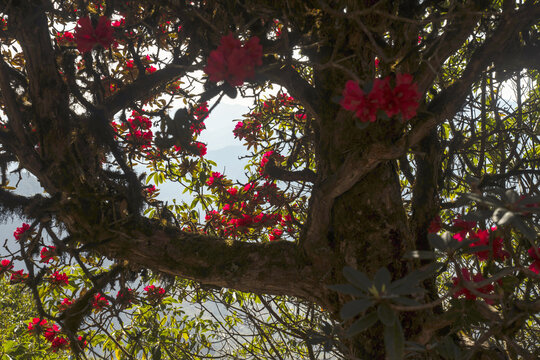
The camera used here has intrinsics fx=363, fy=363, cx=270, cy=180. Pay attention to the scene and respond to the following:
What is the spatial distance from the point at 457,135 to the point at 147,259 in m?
1.79

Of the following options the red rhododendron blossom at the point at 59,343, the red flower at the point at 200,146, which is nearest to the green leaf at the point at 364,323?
the red flower at the point at 200,146

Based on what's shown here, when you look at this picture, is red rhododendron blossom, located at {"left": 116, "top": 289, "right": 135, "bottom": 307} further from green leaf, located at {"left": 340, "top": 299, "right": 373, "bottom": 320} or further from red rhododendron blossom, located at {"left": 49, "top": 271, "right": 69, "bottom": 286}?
green leaf, located at {"left": 340, "top": 299, "right": 373, "bottom": 320}

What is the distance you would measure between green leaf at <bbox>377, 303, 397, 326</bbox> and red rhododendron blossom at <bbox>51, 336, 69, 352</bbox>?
8.54 feet

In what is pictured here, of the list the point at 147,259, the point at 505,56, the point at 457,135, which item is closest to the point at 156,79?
the point at 147,259

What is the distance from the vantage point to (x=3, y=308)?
219 inches

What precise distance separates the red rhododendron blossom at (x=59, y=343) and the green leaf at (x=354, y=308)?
8.44 ft

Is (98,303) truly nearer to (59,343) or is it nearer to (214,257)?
(59,343)

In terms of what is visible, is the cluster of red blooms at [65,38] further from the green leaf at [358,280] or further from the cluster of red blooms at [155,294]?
the green leaf at [358,280]

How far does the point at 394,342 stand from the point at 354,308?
5.2 inches

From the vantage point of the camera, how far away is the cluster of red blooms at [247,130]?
3.31 metres

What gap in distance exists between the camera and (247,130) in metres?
3.32

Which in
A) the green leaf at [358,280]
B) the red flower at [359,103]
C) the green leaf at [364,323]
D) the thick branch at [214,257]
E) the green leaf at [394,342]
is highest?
the red flower at [359,103]

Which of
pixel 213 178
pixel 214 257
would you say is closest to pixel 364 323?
pixel 214 257

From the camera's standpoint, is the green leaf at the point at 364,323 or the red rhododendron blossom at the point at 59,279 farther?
the red rhododendron blossom at the point at 59,279
